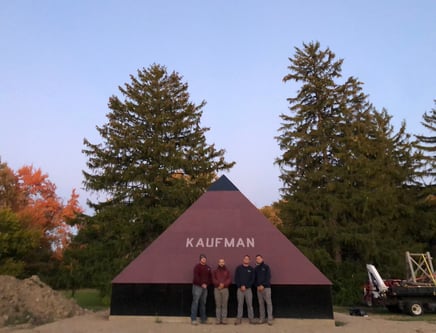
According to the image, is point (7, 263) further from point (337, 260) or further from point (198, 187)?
point (337, 260)

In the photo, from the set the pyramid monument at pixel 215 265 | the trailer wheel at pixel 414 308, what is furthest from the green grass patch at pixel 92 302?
the trailer wheel at pixel 414 308

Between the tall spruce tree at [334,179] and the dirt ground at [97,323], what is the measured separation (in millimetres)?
8285

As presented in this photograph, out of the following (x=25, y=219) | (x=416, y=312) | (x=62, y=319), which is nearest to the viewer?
(x=62, y=319)

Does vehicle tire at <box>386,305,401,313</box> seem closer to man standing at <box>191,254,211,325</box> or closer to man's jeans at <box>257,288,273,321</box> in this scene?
man's jeans at <box>257,288,273,321</box>

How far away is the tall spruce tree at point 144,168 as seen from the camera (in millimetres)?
17672

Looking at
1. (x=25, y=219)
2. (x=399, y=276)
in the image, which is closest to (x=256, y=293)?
(x=399, y=276)

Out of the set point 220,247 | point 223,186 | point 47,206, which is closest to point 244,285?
point 220,247

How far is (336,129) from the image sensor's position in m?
19.2

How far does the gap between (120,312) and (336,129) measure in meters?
14.3

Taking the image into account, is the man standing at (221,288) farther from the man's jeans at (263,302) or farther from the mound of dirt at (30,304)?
the mound of dirt at (30,304)

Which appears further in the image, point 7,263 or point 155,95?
point 7,263

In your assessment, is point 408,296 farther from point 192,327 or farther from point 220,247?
point 192,327

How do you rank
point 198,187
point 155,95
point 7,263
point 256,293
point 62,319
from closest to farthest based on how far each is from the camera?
point 256,293 < point 62,319 < point 198,187 < point 155,95 < point 7,263

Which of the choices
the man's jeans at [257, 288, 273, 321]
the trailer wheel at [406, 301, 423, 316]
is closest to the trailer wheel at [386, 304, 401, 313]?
the trailer wheel at [406, 301, 423, 316]
